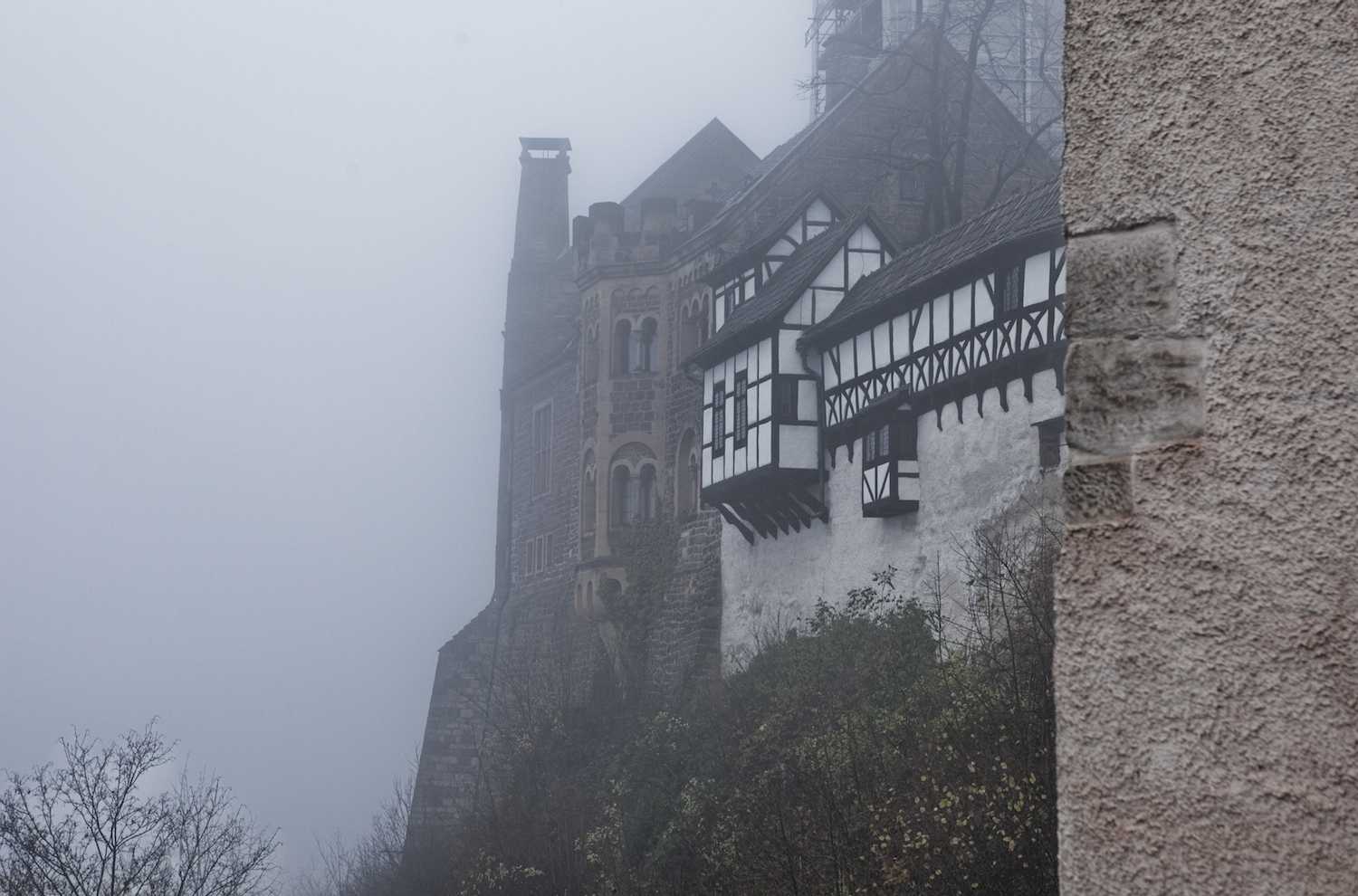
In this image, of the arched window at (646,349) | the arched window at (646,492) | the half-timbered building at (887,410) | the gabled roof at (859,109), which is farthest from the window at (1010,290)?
the arched window at (646,349)

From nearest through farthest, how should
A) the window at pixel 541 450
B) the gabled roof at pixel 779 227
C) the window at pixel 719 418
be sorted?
the window at pixel 719 418 → the gabled roof at pixel 779 227 → the window at pixel 541 450

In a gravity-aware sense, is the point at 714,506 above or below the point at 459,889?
above

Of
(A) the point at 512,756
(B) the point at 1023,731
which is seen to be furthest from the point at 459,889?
(B) the point at 1023,731

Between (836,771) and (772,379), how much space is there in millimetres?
7668

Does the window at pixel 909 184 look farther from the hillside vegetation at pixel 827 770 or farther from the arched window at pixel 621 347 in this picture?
the hillside vegetation at pixel 827 770

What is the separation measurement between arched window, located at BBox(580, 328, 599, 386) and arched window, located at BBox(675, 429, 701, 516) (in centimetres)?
331

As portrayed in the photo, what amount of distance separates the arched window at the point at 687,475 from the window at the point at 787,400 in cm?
557

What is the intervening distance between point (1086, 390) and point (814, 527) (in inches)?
673

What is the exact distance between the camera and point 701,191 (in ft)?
113

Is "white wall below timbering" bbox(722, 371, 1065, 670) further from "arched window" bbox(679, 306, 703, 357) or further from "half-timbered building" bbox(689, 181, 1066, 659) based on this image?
"arched window" bbox(679, 306, 703, 357)

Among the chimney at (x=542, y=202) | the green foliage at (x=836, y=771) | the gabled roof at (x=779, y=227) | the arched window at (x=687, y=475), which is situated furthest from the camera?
the chimney at (x=542, y=202)

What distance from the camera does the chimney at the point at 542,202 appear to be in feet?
127

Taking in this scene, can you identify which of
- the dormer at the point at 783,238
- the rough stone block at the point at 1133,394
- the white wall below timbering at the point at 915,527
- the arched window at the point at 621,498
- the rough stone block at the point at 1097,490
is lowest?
the rough stone block at the point at 1097,490

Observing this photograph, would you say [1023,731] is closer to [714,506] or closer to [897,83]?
[714,506]
